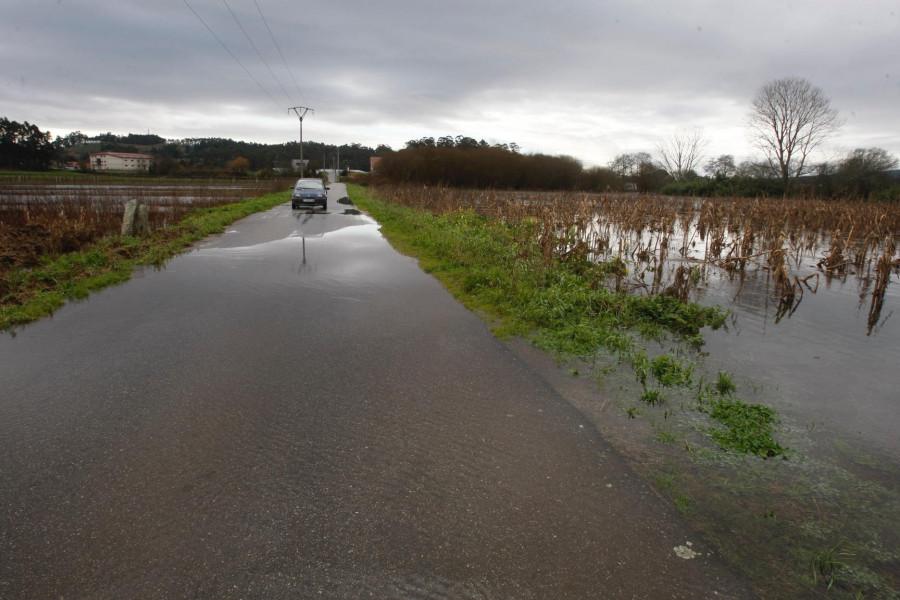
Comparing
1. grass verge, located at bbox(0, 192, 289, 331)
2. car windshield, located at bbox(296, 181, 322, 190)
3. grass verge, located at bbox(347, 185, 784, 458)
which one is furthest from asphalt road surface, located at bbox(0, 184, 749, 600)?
car windshield, located at bbox(296, 181, 322, 190)

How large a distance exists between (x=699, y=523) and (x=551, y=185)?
60.3 m

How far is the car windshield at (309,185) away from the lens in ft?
94.3

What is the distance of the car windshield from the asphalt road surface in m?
23.8

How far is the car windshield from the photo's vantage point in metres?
28.7

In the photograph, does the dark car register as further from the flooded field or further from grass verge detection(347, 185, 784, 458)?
the flooded field

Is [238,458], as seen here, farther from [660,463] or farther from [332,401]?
[660,463]

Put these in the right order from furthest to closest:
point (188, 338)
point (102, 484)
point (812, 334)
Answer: point (812, 334) → point (188, 338) → point (102, 484)

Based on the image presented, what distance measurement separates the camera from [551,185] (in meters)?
60.3

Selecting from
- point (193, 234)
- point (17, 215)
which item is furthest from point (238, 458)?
point (17, 215)

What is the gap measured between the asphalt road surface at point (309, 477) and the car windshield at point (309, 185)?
936 inches

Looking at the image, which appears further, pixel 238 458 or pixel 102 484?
pixel 238 458

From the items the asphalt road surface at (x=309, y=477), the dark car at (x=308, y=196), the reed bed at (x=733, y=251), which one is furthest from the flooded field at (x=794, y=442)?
the dark car at (x=308, y=196)

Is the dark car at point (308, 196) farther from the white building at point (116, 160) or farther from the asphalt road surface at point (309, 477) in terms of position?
the white building at point (116, 160)

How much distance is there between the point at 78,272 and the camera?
31.1ft
